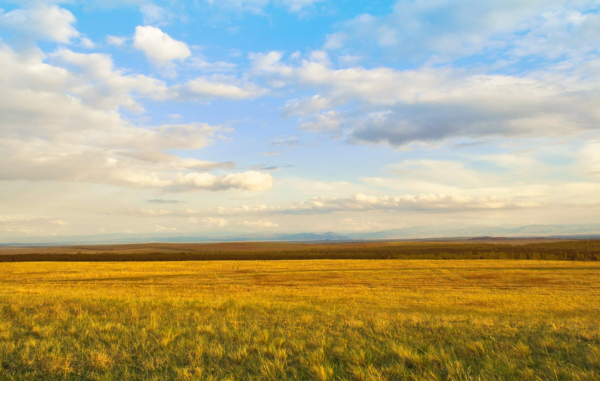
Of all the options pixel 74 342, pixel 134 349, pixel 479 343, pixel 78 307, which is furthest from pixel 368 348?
pixel 78 307

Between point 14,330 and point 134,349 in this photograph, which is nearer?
point 134,349

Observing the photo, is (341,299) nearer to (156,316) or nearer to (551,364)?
(156,316)

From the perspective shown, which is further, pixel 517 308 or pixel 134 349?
pixel 517 308

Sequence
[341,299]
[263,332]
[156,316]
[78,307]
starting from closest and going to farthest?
[263,332], [156,316], [78,307], [341,299]

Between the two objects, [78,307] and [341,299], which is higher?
[78,307]

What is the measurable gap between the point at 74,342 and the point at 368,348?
6548 mm

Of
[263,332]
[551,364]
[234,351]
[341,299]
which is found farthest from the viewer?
[341,299]

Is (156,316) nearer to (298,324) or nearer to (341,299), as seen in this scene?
(298,324)

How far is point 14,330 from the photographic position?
1006 centimetres

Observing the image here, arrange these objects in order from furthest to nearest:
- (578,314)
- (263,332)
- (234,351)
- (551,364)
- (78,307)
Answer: (578,314) < (78,307) < (263,332) < (234,351) < (551,364)

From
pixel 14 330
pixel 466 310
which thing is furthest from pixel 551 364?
pixel 14 330

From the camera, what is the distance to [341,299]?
827 inches

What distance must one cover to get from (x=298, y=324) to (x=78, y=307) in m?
8.34

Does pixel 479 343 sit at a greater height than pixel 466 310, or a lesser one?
greater
